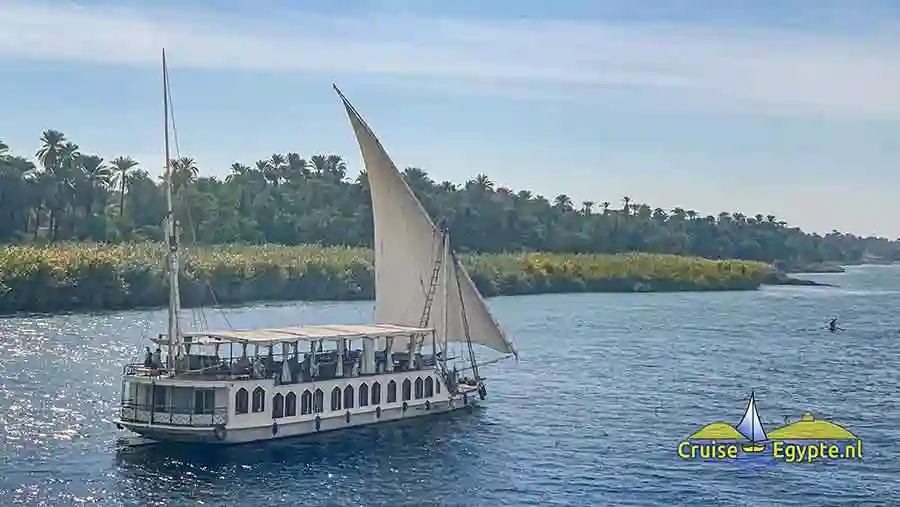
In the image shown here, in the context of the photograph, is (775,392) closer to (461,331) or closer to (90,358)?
(461,331)

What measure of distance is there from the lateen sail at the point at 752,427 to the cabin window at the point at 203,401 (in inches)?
1099

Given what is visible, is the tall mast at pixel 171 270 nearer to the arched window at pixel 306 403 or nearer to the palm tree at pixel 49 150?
the arched window at pixel 306 403

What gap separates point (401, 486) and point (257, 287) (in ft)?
281

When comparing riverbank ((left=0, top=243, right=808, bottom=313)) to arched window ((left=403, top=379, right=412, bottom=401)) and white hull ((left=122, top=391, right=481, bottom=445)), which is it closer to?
white hull ((left=122, top=391, right=481, bottom=445))

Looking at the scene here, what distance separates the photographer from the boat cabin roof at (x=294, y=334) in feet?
198

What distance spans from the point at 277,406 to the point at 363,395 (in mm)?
5614

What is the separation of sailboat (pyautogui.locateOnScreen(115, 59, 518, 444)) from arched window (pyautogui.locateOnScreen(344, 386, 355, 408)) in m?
0.05

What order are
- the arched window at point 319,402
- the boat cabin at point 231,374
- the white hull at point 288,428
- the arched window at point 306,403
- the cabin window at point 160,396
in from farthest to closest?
1. the arched window at point 319,402
2. the arched window at point 306,403
3. the cabin window at point 160,396
4. the boat cabin at point 231,374
5. the white hull at point 288,428

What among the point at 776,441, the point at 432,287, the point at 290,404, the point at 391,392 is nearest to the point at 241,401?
the point at 290,404

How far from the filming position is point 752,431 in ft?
225

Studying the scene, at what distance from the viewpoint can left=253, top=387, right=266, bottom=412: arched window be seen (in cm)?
5956

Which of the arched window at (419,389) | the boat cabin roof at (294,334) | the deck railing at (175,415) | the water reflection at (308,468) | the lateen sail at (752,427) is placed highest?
the boat cabin roof at (294,334)

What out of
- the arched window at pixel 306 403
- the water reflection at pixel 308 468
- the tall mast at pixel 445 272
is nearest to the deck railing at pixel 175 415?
the water reflection at pixel 308 468

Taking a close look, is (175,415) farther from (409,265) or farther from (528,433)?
(409,265)
